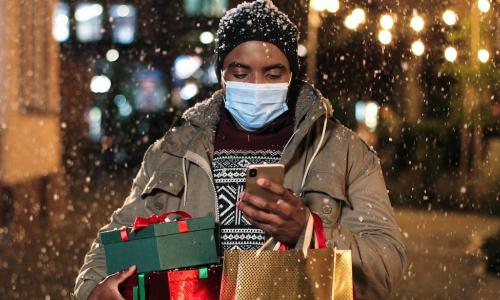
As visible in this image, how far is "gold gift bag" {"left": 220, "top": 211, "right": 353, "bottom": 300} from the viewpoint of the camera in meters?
2.81

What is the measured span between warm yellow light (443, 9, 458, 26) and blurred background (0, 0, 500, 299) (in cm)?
Answer: 2

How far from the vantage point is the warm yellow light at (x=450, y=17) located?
1502 centimetres

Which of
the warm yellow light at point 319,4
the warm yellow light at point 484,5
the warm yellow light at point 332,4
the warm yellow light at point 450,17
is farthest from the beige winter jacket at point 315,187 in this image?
the warm yellow light at point 319,4

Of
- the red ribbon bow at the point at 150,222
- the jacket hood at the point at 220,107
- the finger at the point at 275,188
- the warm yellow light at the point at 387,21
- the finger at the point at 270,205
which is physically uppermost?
the warm yellow light at the point at 387,21

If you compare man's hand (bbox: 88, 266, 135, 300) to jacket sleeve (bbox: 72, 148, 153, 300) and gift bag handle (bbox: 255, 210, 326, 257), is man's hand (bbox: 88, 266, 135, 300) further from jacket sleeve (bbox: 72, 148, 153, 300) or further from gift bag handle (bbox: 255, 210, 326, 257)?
gift bag handle (bbox: 255, 210, 326, 257)

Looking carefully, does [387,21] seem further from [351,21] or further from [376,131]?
[376,131]

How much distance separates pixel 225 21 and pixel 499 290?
733 centimetres

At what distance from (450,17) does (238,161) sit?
1243 centimetres

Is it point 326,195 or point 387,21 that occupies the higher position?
point 387,21

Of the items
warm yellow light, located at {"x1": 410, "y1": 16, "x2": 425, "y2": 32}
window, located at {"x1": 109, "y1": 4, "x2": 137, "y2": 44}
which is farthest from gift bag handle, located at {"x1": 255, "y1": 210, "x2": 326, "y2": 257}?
window, located at {"x1": 109, "y1": 4, "x2": 137, "y2": 44}

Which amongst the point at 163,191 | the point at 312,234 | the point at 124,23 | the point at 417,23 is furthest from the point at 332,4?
the point at 124,23

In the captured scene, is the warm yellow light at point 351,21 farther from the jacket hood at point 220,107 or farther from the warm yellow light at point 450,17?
the jacket hood at point 220,107

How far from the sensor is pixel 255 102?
11.1ft

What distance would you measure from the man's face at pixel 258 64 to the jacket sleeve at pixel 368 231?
15.0 inches
